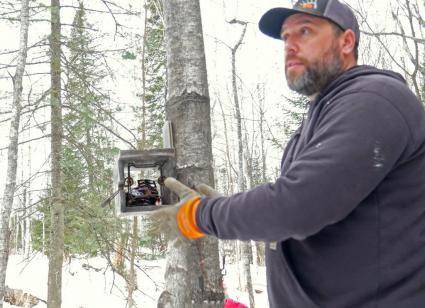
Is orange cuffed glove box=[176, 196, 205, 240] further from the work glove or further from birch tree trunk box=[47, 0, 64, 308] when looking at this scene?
birch tree trunk box=[47, 0, 64, 308]

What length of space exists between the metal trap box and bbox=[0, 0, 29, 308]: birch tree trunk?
4.42 meters

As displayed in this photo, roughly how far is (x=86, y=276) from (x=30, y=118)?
41.6 feet

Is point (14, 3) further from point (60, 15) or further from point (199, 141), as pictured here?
point (199, 141)

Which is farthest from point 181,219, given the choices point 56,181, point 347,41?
point 56,181

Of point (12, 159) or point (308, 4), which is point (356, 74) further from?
point (12, 159)

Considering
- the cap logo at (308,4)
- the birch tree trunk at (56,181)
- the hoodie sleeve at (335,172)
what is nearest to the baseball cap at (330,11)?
the cap logo at (308,4)

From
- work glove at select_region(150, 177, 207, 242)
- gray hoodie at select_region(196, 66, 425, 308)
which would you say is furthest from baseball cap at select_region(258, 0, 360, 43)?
work glove at select_region(150, 177, 207, 242)

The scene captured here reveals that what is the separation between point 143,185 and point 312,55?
146 cm

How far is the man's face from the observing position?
5.08 ft

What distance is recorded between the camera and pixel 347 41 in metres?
1.56

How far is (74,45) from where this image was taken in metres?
8.67

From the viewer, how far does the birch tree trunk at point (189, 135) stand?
2.32 metres

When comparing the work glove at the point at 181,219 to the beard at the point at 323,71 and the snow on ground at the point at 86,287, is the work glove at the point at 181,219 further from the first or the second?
the snow on ground at the point at 86,287

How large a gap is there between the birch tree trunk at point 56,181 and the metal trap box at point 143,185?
21.5ft
